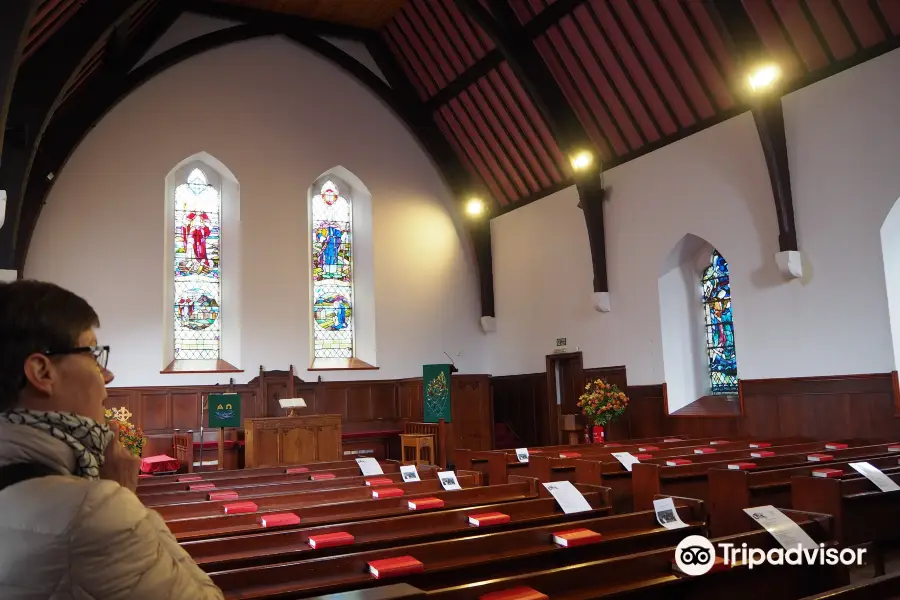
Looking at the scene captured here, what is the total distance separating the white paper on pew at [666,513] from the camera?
3.29 metres

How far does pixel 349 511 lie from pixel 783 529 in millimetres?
2177

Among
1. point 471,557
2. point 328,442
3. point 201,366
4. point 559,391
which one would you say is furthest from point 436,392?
point 471,557

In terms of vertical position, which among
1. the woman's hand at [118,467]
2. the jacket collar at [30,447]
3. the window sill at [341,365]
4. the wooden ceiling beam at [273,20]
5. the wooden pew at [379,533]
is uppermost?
the wooden ceiling beam at [273,20]

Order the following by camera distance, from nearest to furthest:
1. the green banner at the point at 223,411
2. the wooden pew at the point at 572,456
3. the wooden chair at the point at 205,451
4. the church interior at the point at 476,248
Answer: the church interior at the point at 476,248
the wooden pew at the point at 572,456
the green banner at the point at 223,411
the wooden chair at the point at 205,451

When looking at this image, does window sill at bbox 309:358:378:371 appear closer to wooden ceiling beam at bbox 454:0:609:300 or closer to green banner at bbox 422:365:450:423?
green banner at bbox 422:365:450:423

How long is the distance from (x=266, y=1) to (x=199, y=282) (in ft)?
14.1

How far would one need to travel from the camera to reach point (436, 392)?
973cm

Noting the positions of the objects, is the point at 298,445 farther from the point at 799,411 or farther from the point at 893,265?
the point at 893,265

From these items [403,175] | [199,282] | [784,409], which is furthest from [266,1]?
[784,409]

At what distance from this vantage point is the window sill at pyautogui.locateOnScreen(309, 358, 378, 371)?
11.1 meters

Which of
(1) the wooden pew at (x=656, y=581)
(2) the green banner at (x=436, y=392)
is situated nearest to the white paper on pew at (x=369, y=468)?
(1) the wooden pew at (x=656, y=581)

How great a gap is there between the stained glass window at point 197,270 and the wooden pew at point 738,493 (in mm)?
8065

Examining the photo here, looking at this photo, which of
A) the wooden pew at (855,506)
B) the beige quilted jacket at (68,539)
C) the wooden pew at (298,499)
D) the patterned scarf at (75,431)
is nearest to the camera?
the beige quilted jacket at (68,539)

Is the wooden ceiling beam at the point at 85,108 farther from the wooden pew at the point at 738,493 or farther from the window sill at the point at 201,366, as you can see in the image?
the wooden pew at the point at 738,493
